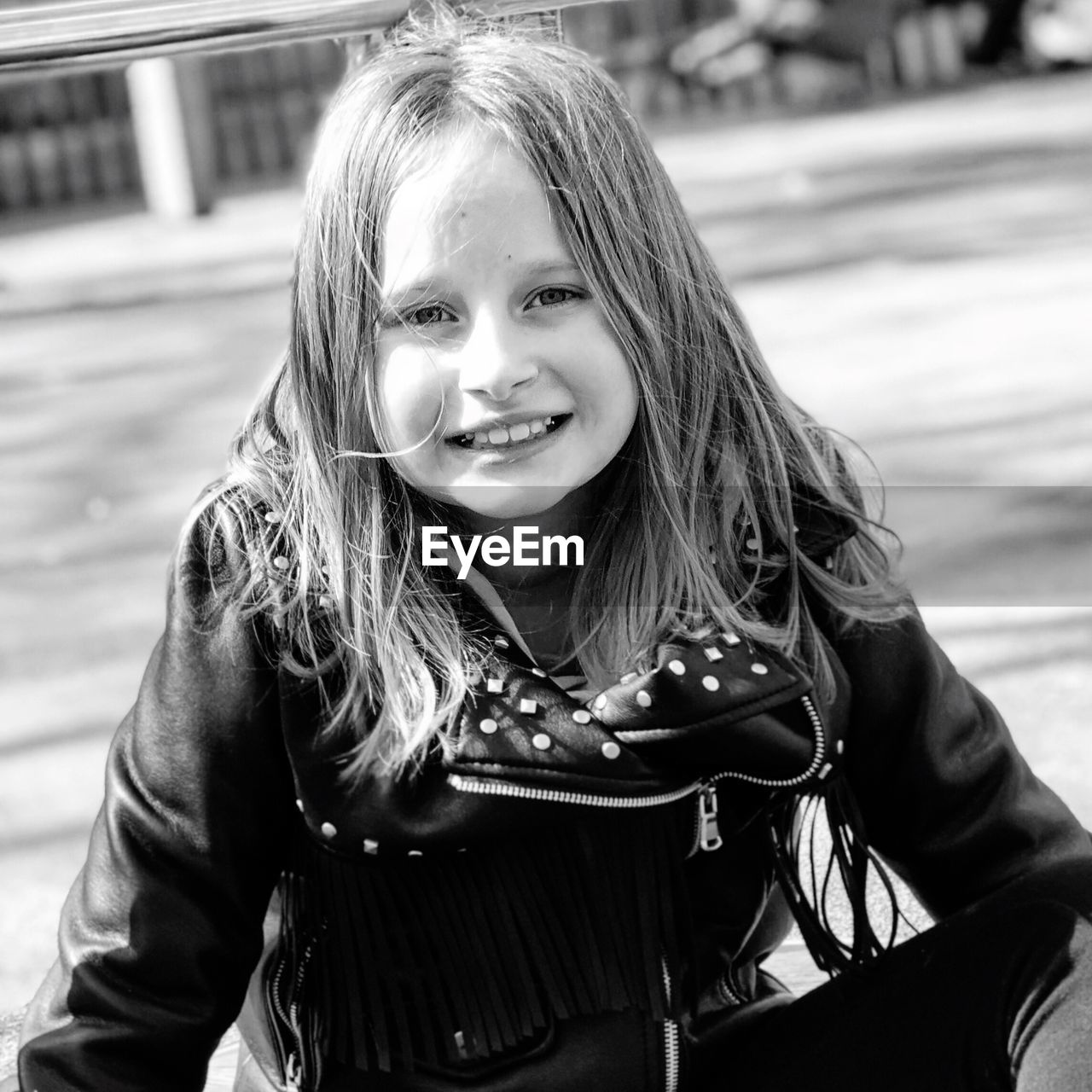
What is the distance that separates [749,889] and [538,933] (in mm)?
181

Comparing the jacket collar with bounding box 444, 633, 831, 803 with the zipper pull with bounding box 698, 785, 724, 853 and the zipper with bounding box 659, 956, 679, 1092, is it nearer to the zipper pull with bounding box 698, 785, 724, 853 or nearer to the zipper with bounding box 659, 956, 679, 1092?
the zipper pull with bounding box 698, 785, 724, 853

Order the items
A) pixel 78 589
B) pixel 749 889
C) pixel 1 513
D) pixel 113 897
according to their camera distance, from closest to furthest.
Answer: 1. pixel 113 897
2. pixel 749 889
3. pixel 78 589
4. pixel 1 513

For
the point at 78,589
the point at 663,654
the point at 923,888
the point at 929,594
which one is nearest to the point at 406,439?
the point at 663,654

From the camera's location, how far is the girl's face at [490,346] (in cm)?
117

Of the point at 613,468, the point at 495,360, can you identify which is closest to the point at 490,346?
the point at 495,360

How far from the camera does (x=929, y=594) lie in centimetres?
291

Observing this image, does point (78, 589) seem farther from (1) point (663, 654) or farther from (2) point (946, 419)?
(1) point (663, 654)

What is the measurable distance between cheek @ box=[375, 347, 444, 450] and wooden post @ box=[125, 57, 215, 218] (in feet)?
22.1

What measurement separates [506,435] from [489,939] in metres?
0.35

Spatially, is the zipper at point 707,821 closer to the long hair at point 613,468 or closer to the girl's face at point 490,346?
the long hair at point 613,468

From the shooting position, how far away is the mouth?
3.94 ft

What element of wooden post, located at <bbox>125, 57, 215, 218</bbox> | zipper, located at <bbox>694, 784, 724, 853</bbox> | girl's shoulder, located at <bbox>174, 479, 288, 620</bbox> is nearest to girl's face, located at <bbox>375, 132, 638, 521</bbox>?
girl's shoulder, located at <bbox>174, 479, 288, 620</bbox>

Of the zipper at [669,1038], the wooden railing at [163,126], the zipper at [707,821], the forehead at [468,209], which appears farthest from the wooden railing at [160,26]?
the wooden railing at [163,126]

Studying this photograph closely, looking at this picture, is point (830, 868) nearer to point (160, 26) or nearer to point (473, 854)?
point (473, 854)
